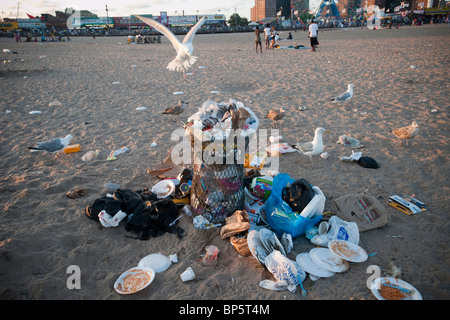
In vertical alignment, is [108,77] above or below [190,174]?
above

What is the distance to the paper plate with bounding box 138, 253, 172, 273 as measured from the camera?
7.05 feet

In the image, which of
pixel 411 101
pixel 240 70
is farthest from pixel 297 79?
pixel 411 101

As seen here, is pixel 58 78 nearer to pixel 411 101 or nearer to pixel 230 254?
pixel 230 254

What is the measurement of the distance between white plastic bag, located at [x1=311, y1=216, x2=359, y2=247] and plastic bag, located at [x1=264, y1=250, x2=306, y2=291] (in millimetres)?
379

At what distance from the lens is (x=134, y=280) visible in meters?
2.02

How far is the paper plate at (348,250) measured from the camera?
2088 millimetres

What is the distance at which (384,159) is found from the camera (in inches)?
148

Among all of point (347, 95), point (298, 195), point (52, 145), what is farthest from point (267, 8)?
point (298, 195)

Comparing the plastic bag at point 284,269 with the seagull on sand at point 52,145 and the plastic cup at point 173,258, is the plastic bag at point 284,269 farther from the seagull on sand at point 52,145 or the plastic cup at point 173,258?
the seagull on sand at point 52,145

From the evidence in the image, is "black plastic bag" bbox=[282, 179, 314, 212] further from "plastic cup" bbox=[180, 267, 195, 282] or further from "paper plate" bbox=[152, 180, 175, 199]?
"paper plate" bbox=[152, 180, 175, 199]

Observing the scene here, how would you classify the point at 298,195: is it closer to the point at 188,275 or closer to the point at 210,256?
the point at 210,256

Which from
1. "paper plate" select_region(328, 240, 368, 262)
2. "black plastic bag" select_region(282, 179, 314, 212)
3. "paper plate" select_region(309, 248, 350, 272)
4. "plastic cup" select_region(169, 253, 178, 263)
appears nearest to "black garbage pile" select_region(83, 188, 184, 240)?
"plastic cup" select_region(169, 253, 178, 263)

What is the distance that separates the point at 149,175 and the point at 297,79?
660 centimetres

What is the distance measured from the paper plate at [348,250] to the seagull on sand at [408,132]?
8.53ft
